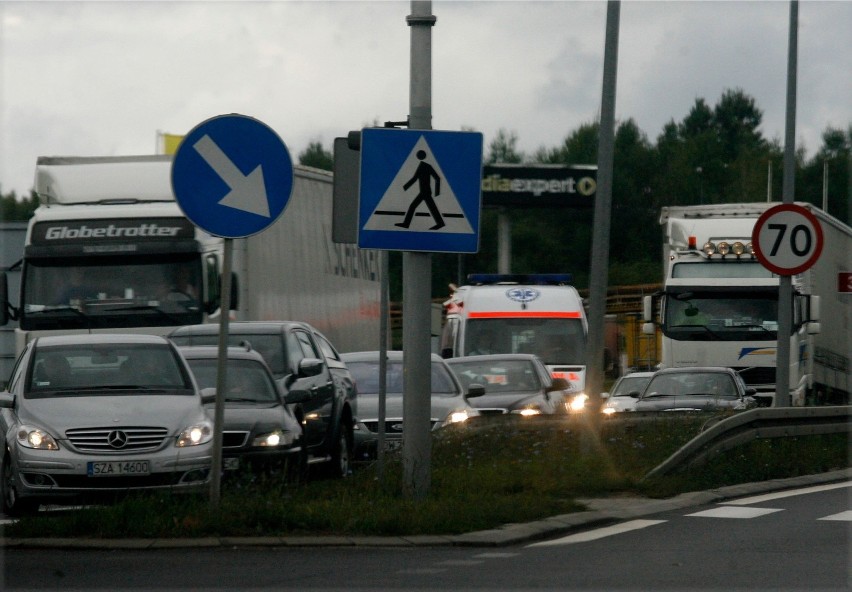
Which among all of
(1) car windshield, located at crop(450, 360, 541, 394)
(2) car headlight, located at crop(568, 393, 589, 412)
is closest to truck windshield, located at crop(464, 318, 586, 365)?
(2) car headlight, located at crop(568, 393, 589, 412)

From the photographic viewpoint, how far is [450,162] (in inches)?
444

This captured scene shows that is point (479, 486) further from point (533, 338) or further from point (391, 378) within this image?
point (533, 338)

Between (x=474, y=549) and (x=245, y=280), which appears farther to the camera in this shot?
(x=245, y=280)

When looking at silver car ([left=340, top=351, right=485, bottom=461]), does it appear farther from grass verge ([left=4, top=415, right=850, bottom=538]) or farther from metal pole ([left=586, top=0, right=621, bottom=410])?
metal pole ([left=586, top=0, right=621, bottom=410])

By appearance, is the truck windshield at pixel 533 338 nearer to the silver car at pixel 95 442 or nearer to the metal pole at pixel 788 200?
the metal pole at pixel 788 200

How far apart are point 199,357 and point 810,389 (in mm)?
18288

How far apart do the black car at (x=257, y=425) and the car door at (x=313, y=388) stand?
0.48 metres

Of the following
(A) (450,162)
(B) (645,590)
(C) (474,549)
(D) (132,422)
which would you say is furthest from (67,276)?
(B) (645,590)

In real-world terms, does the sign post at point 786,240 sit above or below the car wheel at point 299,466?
above

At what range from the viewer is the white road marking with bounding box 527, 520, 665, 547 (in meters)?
10.0

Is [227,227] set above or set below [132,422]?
above

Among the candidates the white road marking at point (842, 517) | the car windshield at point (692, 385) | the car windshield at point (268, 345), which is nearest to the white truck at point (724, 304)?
the car windshield at point (692, 385)

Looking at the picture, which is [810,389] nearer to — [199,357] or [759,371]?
[759,371]

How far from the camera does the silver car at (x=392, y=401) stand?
17.9 meters
